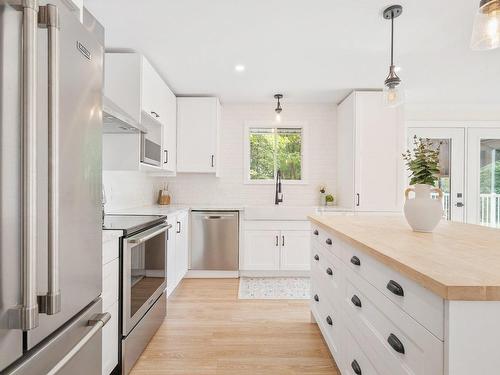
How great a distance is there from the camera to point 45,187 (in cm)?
89

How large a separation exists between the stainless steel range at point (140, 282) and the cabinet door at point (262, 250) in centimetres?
152

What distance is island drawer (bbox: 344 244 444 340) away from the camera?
84 cm

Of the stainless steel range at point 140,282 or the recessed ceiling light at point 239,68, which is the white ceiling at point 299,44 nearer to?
the recessed ceiling light at point 239,68

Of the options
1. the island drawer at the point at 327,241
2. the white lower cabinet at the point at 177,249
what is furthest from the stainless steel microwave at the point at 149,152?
the island drawer at the point at 327,241

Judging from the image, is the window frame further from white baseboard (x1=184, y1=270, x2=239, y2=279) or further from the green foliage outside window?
white baseboard (x1=184, y1=270, x2=239, y2=279)

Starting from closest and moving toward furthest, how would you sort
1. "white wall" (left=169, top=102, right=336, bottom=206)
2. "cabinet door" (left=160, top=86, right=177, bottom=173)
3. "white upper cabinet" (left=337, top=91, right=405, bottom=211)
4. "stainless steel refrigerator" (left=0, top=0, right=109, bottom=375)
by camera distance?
"stainless steel refrigerator" (left=0, top=0, right=109, bottom=375) < "cabinet door" (left=160, top=86, right=177, bottom=173) < "white upper cabinet" (left=337, top=91, right=405, bottom=211) < "white wall" (left=169, top=102, right=336, bottom=206)

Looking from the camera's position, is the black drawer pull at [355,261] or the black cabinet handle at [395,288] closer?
the black cabinet handle at [395,288]

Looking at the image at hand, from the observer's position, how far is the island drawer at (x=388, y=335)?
884 mm

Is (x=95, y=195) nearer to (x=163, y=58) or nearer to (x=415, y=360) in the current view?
(x=415, y=360)

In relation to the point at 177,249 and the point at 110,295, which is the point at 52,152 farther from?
the point at 177,249

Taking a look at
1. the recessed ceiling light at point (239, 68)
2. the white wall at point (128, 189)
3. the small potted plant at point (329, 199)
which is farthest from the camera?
the small potted plant at point (329, 199)

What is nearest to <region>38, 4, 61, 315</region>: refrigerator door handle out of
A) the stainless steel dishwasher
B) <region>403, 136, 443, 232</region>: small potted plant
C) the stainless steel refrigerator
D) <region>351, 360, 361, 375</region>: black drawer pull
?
the stainless steel refrigerator

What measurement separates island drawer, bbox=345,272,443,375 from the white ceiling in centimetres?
190

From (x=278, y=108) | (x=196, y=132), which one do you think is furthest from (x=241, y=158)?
(x=278, y=108)
